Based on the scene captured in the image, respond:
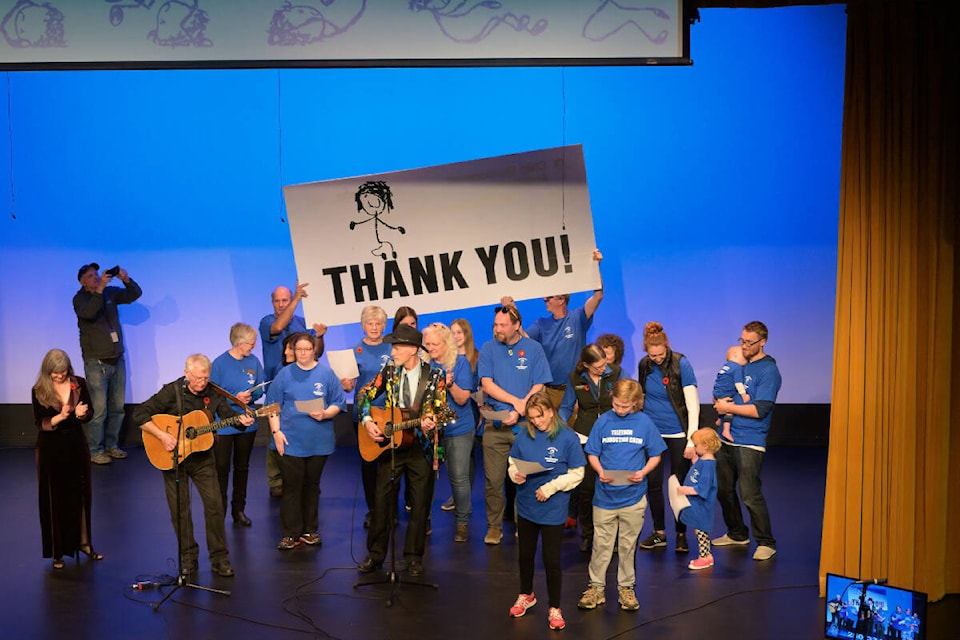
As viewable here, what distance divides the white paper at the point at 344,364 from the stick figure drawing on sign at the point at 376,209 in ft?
3.23

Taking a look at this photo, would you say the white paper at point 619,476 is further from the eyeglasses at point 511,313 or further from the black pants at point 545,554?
the eyeglasses at point 511,313

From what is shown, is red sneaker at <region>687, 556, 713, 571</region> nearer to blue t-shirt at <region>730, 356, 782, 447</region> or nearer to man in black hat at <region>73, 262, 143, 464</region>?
blue t-shirt at <region>730, 356, 782, 447</region>

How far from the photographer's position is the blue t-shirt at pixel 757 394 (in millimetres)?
7438

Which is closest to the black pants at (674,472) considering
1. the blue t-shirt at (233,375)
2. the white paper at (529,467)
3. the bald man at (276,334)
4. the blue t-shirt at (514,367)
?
the blue t-shirt at (514,367)

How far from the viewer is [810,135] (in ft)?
37.1

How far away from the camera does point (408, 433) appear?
688cm

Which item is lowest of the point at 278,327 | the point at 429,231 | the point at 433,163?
the point at 278,327

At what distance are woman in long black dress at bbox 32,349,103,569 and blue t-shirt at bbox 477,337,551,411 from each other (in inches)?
108

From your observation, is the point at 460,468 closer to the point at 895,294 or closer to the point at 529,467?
A: the point at 529,467

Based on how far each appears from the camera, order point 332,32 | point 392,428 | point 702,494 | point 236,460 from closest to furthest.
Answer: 1. point 332,32
2. point 392,428
3. point 702,494
4. point 236,460

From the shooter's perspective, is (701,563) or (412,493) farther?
(701,563)

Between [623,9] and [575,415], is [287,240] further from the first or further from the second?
[623,9]

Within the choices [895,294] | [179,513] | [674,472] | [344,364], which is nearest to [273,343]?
[344,364]

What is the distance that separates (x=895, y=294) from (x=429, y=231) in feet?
12.7
